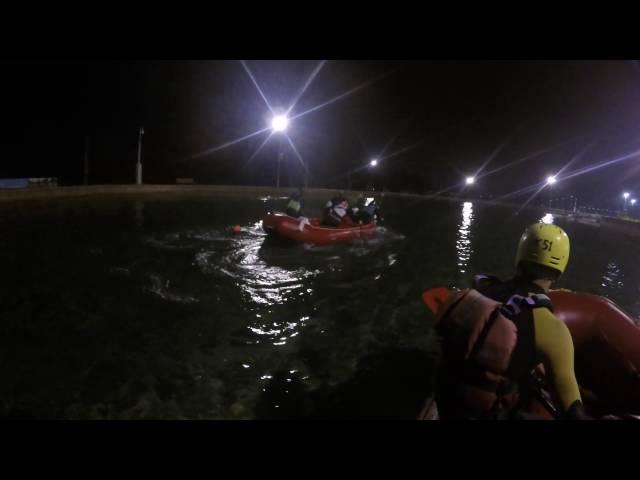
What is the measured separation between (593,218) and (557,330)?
33.6 m

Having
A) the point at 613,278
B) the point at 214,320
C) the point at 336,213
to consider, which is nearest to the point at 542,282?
the point at 214,320

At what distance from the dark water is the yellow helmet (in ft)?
8.70

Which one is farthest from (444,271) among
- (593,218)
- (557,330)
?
(593,218)

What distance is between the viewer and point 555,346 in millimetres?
2102

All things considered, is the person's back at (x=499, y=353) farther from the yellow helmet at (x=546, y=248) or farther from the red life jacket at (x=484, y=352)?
the yellow helmet at (x=546, y=248)

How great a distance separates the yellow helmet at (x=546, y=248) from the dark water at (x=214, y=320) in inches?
104

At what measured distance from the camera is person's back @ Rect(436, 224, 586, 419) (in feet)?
6.77

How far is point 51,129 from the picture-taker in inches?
995

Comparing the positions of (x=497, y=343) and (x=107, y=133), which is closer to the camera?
(x=497, y=343)

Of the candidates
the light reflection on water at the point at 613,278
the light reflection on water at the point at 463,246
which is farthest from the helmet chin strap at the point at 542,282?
the light reflection on water at the point at 613,278

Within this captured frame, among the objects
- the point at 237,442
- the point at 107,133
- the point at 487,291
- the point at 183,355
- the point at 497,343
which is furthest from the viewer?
the point at 107,133

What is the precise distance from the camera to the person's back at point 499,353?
2.06 m

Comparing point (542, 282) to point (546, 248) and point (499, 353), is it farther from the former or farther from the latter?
point (499, 353)

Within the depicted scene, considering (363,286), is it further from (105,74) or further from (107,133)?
(105,74)
